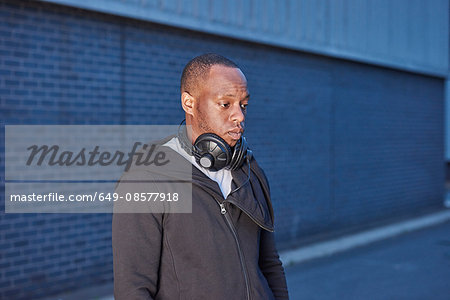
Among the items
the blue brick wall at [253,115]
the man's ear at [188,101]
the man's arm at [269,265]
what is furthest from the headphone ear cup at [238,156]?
the blue brick wall at [253,115]

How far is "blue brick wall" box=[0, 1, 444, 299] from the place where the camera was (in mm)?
5160

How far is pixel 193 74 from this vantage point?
6.57ft

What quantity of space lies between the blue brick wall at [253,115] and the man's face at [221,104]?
11.9 ft

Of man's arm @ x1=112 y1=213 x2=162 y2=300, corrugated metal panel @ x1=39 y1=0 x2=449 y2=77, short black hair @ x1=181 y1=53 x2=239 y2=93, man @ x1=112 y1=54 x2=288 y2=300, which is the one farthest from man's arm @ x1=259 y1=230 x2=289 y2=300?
corrugated metal panel @ x1=39 y1=0 x2=449 y2=77

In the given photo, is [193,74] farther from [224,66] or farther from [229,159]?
[229,159]

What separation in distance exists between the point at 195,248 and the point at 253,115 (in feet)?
19.2

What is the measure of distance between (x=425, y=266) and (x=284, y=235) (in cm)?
218

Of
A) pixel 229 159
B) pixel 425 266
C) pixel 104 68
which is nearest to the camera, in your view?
pixel 229 159

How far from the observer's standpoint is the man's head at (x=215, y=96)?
1974 millimetres

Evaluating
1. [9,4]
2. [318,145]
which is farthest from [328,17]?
[9,4]

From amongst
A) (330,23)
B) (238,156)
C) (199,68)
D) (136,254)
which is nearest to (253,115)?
(330,23)

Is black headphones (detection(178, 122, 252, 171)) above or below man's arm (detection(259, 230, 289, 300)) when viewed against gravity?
above

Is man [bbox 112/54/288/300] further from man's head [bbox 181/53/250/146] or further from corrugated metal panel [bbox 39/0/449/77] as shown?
corrugated metal panel [bbox 39/0/449/77]

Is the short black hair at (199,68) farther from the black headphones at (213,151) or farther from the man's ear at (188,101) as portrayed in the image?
the black headphones at (213,151)
